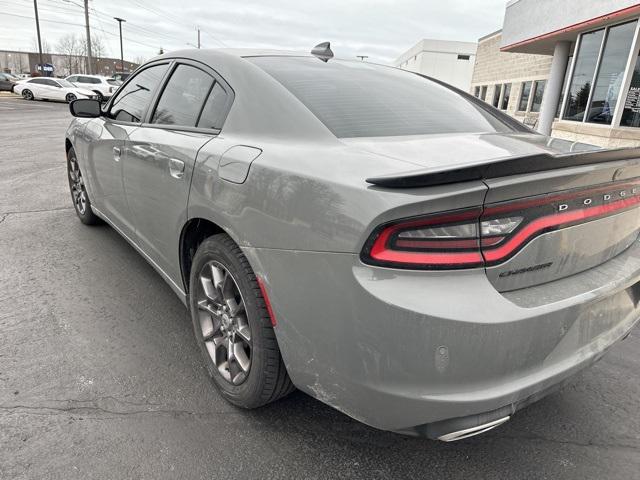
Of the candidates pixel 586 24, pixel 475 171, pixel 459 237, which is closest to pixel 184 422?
pixel 459 237

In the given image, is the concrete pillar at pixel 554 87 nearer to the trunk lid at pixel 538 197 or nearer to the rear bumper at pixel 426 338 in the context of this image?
the trunk lid at pixel 538 197

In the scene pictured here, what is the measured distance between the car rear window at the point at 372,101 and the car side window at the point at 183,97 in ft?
1.15

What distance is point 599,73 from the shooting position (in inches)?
465

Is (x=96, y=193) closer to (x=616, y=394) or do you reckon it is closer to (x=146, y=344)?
(x=146, y=344)

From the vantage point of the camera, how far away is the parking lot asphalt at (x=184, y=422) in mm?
1929

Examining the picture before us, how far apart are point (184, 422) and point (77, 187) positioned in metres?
3.52

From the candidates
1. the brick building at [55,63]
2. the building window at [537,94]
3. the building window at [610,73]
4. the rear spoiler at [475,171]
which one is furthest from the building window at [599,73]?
the brick building at [55,63]

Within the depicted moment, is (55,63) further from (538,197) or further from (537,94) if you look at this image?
(538,197)

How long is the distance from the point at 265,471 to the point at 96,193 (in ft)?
9.89

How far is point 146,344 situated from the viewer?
276 centimetres

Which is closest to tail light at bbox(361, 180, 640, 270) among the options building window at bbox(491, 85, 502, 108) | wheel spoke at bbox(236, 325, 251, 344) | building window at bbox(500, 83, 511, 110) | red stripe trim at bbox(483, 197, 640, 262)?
red stripe trim at bbox(483, 197, 640, 262)

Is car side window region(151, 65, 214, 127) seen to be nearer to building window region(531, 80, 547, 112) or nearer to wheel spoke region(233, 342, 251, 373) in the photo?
wheel spoke region(233, 342, 251, 373)

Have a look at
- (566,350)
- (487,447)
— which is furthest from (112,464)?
(566,350)

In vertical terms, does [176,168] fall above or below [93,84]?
above
